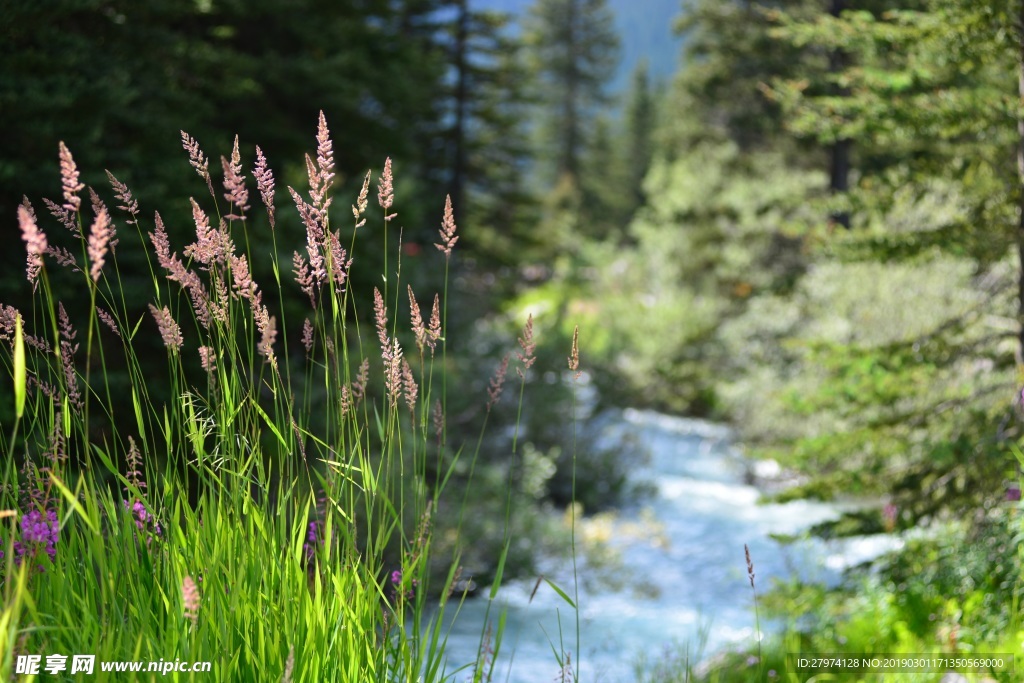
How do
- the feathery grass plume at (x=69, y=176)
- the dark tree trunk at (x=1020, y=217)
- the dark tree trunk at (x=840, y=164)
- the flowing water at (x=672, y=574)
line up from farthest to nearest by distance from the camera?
the dark tree trunk at (x=840, y=164), the flowing water at (x=672, y=574), the dark tree trunk at (x=1020, y=217), the feathery grass plume at (x=69, y=176)

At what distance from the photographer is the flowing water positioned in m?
4.48

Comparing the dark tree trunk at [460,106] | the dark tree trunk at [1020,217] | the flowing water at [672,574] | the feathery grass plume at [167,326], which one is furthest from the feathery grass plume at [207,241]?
the dark tree trunk at [460,106]

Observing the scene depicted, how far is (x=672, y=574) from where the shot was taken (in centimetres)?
739

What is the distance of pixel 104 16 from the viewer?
236 inches

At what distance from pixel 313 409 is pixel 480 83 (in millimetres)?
8626

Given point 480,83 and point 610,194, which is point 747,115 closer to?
point 480,83

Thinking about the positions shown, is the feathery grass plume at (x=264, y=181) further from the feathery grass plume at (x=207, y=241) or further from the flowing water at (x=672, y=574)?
the flowing water at (x=672, y=574)

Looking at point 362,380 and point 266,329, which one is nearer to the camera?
point 266,329

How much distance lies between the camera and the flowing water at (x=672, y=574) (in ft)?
14.7

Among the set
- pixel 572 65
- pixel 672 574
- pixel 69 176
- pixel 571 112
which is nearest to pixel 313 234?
pixel 69 176

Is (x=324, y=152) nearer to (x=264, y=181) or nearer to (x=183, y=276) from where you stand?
(x=264, y=181)

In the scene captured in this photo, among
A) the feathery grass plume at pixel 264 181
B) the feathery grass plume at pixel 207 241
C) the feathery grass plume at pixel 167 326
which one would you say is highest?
the feathery grass plume at pixel 264 181

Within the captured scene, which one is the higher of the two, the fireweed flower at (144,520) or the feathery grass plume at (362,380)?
the feathery grass plume at (362,380)

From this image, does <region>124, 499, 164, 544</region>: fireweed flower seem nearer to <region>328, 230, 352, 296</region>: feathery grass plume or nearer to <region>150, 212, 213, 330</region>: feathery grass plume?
<region>150, 212, 213, 330</region>: feathery grass plume
